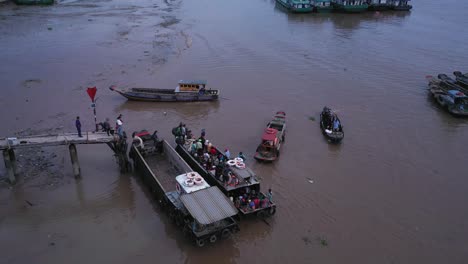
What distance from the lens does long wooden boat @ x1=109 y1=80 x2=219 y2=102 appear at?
86.4ft

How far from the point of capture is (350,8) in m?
60.9

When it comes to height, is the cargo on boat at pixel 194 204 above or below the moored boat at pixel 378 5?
below

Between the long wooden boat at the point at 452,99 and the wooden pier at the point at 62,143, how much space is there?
22.3 metres

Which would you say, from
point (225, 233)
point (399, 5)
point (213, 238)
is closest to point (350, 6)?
point (399, 5)

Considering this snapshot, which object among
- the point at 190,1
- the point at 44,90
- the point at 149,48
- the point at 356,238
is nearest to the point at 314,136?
the point at 356,238

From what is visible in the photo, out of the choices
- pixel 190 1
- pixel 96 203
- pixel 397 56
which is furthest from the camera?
pixel 190 1

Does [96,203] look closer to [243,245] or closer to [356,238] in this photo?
[243,245]

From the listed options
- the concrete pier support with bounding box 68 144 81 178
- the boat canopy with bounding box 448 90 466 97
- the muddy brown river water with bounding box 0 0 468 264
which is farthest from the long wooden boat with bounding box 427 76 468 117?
the concrete pier support with bounding box 68 144 81 178

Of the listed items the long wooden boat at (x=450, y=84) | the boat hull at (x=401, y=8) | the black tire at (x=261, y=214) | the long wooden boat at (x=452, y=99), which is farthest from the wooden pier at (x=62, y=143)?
the boat hull at (x=401, y=8)

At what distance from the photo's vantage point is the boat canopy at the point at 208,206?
1273 cm

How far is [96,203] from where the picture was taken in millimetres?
16156

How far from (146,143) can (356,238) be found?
36.2 feet

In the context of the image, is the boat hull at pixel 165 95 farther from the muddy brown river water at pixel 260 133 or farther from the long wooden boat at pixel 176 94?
the muddy brown river water at pixel 260 133

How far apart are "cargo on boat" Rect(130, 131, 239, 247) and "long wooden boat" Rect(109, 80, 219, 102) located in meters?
9.89
